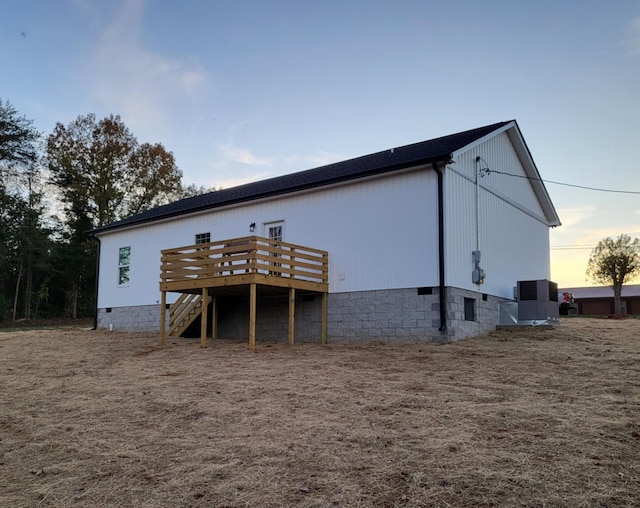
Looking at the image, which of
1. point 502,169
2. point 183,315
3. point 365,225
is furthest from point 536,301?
point 183,315

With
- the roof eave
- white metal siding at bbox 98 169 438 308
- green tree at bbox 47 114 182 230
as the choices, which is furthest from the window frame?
green tree at bbox 47 114 182 230

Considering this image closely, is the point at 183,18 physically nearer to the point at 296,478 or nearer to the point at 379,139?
the point at 379,139

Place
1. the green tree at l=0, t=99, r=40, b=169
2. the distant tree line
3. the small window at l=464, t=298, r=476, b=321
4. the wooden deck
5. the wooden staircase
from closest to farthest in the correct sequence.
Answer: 1. the wooden deck
2. the small window at l=464, t=298, r=476, b=321
3. the wooden staircase
4. the green tree at l=0, t=99, r=40, b=169
5. the distant tree line

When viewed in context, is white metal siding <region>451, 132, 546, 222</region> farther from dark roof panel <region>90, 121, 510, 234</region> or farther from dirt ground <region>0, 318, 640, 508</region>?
dirt ground <region>0, 318, 640, 508</region>

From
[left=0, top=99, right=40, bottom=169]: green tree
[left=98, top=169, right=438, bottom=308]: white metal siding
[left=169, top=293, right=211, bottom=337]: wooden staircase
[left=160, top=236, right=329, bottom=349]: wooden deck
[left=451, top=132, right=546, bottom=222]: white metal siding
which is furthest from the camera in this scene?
[left=0, top=99, right=40, bottom=169]: green tree

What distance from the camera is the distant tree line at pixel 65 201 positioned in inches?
1363

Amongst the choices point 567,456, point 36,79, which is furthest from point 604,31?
point 36,79

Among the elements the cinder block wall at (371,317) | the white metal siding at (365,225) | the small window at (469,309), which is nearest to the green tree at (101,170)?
the white metal siding at (365,225)

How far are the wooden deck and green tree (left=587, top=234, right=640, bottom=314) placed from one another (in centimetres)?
2806

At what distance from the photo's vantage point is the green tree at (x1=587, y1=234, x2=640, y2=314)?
115 ft

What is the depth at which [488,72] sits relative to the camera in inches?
556

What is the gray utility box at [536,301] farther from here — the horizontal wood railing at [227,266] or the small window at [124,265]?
the small window at [124,265]

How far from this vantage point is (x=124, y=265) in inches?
807

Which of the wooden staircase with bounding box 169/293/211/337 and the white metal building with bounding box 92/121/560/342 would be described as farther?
the wooden staircase with bounding box 169/293/211/337
